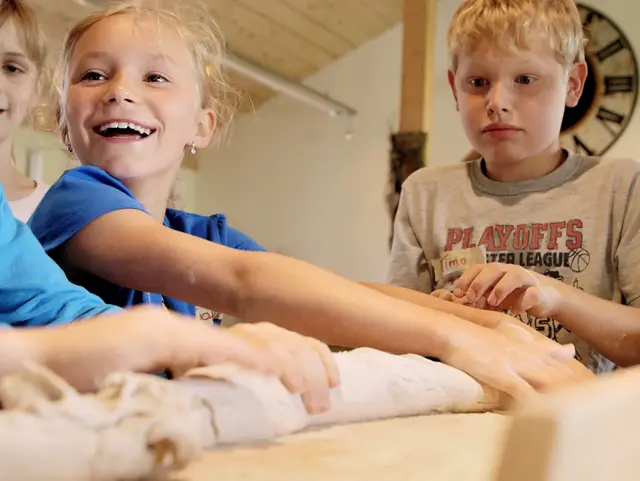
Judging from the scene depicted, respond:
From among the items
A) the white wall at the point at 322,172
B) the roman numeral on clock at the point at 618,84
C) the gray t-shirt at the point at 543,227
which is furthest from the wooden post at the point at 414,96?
the white wall at the point at 322,172

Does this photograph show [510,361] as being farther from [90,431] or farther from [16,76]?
[16,76]

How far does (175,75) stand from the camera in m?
0.96

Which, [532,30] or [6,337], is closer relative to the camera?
[6,337]

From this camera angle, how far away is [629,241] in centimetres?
107

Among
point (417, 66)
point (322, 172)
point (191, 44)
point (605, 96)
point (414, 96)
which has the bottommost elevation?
point (191, 44)

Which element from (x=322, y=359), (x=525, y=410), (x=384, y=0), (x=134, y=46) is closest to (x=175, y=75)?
(x=134, y=46)

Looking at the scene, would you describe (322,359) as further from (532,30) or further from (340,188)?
(340,188)

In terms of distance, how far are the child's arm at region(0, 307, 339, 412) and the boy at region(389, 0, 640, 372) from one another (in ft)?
2.30

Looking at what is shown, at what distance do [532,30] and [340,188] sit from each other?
11.1 feet

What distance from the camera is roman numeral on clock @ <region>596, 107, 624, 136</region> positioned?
3.39 m

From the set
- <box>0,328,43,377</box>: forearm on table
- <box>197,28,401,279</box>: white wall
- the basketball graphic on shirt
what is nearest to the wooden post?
the basketball graphic on shirt

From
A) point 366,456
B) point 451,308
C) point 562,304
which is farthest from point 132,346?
point 562,304

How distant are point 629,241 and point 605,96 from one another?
104 inches

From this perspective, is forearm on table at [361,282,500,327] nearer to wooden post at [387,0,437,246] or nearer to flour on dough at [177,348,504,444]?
flour on dough at [177,348,504,444]
